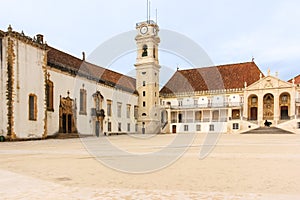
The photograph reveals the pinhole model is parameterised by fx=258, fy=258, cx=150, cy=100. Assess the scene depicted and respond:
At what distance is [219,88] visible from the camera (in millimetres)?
52344

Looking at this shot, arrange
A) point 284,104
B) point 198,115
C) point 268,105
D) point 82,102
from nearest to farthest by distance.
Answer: point 82,102
point 284,104
point 268,105
point 198,115

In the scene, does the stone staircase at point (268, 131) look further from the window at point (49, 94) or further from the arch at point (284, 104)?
the window at point (49, 94)

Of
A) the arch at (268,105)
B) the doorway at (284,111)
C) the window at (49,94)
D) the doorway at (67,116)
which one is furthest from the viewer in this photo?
the arch at (268,105)

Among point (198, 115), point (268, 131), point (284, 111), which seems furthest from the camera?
point (198, 115)

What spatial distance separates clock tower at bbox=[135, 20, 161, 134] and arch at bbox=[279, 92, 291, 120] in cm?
2261

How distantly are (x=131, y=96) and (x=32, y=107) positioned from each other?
2343 centimetres

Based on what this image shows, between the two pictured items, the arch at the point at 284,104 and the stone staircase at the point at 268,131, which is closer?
the stone staircase at the point at 268,131

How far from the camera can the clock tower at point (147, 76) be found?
162 feet

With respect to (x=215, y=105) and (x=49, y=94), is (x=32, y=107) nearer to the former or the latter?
(x=49, y=94)

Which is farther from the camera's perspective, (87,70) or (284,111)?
(284,111)

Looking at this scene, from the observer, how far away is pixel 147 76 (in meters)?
49.8

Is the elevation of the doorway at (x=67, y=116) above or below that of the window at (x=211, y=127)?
above

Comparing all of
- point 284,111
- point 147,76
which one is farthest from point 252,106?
point 147,76

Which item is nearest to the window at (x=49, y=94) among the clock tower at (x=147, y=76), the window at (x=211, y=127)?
the clock tower at (x=147, y=76)
